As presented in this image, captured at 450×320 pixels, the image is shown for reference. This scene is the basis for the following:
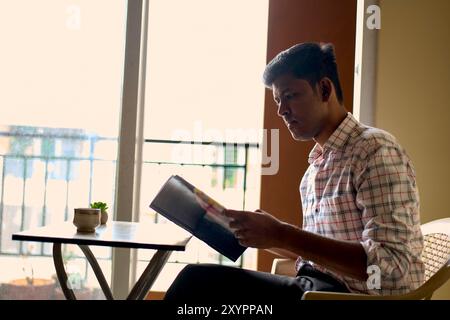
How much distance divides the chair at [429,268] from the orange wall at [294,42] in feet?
4.08

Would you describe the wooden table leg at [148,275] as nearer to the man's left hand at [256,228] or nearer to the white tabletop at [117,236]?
the white tabletop at [117,236]

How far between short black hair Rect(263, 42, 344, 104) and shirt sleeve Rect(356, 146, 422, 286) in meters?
0.32

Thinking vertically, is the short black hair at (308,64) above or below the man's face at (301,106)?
above

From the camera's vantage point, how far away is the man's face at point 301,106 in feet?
4.79

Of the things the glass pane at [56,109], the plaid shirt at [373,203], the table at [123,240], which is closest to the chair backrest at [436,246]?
the plaid shirt at [373,203]

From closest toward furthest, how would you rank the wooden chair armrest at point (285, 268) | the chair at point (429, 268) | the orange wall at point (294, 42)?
the chair at point (429, 268), the wooden chair armrest at point (285, 268), the orange wall at point (294, 42)

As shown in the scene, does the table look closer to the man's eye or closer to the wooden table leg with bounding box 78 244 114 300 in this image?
the wooden table leg with bounding box 78 244 114 300

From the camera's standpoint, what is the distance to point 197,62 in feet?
10.6

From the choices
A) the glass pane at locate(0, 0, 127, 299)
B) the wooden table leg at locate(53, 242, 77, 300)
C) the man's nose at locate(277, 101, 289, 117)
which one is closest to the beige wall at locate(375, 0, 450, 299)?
the man's nose at locate(277, 101, 289, 117)

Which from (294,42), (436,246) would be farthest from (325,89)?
(294,42)

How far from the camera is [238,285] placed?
53.7 inches

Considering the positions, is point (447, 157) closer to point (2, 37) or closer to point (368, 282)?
point (368, 282)

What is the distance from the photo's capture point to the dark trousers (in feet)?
4.33
